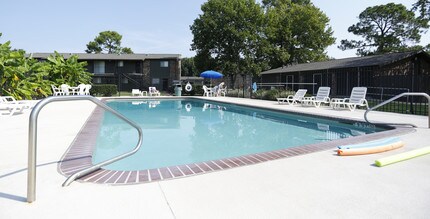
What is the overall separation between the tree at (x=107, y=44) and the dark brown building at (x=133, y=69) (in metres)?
21.0

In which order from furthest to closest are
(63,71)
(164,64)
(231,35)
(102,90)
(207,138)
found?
(164,64)
(231,35)
(102,90)
(63,71)
(207,138)

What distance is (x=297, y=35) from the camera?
36.6 m

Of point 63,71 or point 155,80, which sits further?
point 155,80

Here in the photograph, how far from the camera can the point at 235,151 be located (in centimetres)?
589

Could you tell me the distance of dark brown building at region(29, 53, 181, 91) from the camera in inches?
1389

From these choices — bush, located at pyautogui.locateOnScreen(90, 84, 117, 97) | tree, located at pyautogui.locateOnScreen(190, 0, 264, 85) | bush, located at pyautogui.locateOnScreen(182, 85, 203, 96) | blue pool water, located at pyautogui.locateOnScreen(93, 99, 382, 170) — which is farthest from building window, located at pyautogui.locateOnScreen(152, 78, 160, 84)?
blue pool water, located at pyautogui.locateOnScreen(93, 99, 382, 170)

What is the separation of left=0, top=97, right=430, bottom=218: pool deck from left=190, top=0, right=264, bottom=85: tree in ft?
97.8

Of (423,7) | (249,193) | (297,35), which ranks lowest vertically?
(249,193)

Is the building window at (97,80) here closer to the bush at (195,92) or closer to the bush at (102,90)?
the bush at (102,90)

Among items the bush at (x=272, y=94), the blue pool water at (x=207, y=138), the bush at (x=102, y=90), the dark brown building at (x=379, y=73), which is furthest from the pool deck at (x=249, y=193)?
the bush at (x=102, y=90)

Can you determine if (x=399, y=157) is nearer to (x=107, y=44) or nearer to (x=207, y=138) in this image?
(x=207, y=138)

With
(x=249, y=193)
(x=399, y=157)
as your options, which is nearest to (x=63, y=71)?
(x=249, y=193)

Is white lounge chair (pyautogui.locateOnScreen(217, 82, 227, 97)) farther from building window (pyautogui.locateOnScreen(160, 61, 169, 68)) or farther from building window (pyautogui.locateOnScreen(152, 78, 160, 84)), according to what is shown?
building window (pyautogui.locateOnScreen(152, 78, 160, 84))

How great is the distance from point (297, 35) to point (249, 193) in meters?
37.3
